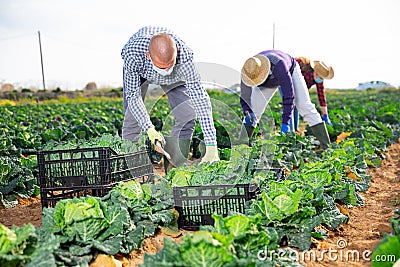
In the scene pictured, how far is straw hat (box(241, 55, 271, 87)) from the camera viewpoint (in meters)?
6.34

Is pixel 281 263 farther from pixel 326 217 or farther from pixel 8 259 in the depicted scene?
pixel 8 259

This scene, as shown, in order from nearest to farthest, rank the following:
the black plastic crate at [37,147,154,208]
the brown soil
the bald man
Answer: the brown soil < the black plastic crate at [37,147,154,208] < the bald man

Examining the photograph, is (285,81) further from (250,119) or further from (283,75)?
(250,119)

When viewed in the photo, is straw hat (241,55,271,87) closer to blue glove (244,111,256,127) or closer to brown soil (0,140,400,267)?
blue glove (244,111,256,127)

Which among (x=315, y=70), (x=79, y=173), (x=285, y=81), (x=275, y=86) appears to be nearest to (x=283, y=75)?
(x=285, y=81)

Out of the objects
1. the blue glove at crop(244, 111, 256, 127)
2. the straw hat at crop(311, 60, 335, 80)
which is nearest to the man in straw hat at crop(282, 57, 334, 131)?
the straw hat at crop(311, 60, 335, 80)

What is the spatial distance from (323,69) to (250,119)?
6.14ft

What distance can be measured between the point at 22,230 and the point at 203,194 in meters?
1.59

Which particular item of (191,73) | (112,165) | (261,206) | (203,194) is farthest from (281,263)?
(191,73)

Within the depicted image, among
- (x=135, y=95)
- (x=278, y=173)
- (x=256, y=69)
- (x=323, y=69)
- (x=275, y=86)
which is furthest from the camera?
(x=323, y=69)

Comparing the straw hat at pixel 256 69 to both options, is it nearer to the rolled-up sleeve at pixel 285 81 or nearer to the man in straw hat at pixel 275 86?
the man in straw hat at pixel 275 86

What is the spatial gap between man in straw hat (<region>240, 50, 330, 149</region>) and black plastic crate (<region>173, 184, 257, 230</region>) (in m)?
2.94

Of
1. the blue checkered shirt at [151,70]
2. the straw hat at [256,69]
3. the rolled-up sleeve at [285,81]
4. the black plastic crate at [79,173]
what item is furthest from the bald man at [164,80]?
the rolled-up sleeve at [285,81]

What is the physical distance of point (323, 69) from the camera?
8133mm
